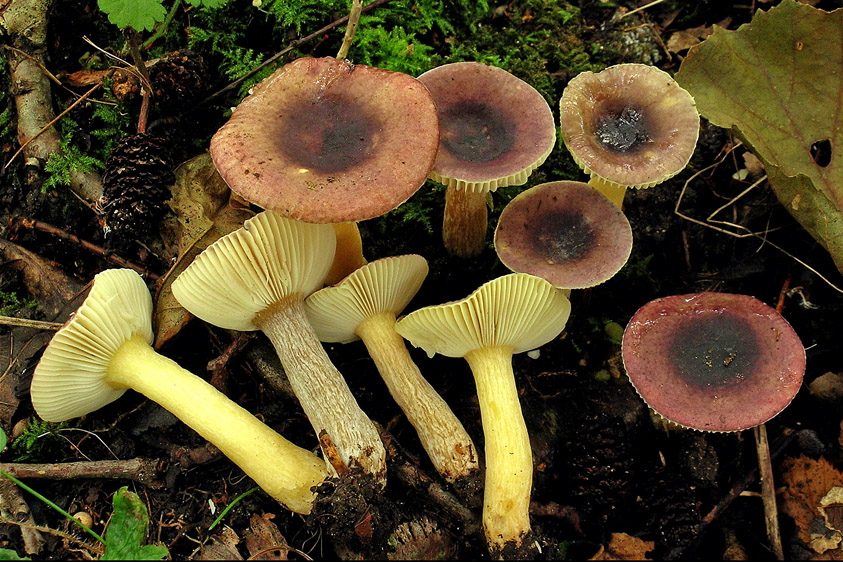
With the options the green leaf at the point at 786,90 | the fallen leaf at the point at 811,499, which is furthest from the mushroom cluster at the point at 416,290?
the fallen leaf at the point at 811,499

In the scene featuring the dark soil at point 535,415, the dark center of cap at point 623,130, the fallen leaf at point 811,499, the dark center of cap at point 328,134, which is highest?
the dark center of cap at point 328,134

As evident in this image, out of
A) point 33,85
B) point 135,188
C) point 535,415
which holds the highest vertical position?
point 33,85

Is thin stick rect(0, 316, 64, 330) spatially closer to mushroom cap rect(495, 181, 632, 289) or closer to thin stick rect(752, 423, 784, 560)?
mushroom cap rect(495, 181, 632, 289)

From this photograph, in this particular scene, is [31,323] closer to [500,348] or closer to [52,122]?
[52,122]

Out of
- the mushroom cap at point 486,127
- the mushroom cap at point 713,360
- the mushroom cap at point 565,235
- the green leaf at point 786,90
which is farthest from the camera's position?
the green leaf at point 786,90

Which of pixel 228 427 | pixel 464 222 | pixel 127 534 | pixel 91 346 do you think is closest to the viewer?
pixel 127 534

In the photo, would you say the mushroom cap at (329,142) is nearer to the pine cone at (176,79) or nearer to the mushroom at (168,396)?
the pine cone at (176,79)

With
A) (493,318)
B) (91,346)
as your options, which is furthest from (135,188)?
(493,318)

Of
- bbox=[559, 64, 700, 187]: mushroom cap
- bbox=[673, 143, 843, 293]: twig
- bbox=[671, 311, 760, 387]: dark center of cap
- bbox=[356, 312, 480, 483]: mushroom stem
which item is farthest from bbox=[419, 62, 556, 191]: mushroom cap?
bbox=[673, 143, 843, 293]: twig
